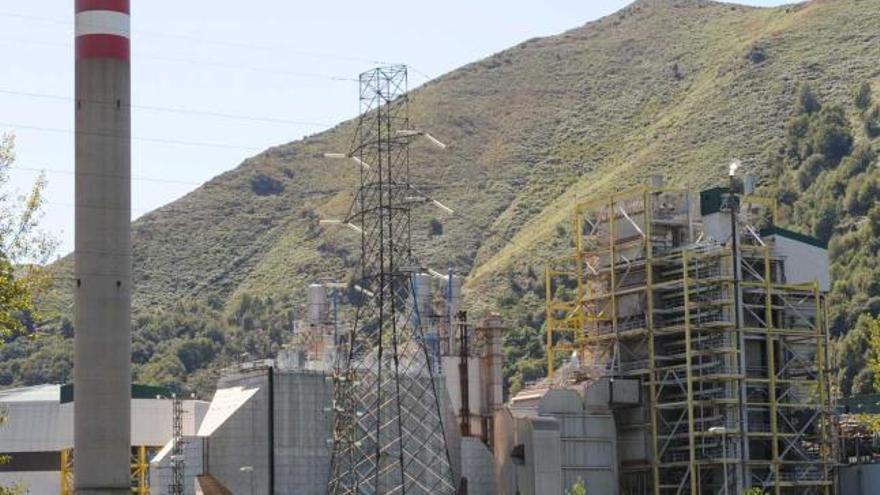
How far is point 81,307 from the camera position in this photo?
84.9m

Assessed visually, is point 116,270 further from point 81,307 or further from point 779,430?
point 779,430

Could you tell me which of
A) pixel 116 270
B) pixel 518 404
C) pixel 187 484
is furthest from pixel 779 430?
pixel 116 270

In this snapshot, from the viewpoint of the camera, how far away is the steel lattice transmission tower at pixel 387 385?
98000 mm

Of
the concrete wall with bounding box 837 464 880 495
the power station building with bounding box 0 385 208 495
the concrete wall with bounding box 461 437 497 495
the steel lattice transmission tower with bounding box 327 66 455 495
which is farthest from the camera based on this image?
the power station building with bounding box 0 385 208 495

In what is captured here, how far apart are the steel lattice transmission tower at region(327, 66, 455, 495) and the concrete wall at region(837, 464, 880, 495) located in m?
25.3

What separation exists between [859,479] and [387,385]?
1189 inches

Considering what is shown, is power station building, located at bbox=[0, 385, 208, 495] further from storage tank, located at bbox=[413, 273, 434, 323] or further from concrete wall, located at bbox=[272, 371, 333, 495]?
Answer: concrete wall, located at bbox=[272, 371, 333, 495]

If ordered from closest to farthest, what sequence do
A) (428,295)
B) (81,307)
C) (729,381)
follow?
1. (81,307)
2. (729,381)
3. (428,295)

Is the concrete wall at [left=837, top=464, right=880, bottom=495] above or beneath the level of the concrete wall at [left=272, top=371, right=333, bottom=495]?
beneath

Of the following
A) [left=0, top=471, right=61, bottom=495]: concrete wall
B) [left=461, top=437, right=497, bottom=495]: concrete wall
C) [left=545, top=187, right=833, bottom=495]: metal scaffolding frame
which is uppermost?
[left=545, top=187, right=833, bottom=495]: metal scaffolding frame

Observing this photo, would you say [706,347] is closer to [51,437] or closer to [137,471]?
[137,471]

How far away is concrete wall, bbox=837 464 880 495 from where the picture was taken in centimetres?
11569

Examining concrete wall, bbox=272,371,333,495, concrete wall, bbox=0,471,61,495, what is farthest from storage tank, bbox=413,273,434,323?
concrete wall, bbox=0,471,61,495

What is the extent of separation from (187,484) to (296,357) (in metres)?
11.5
